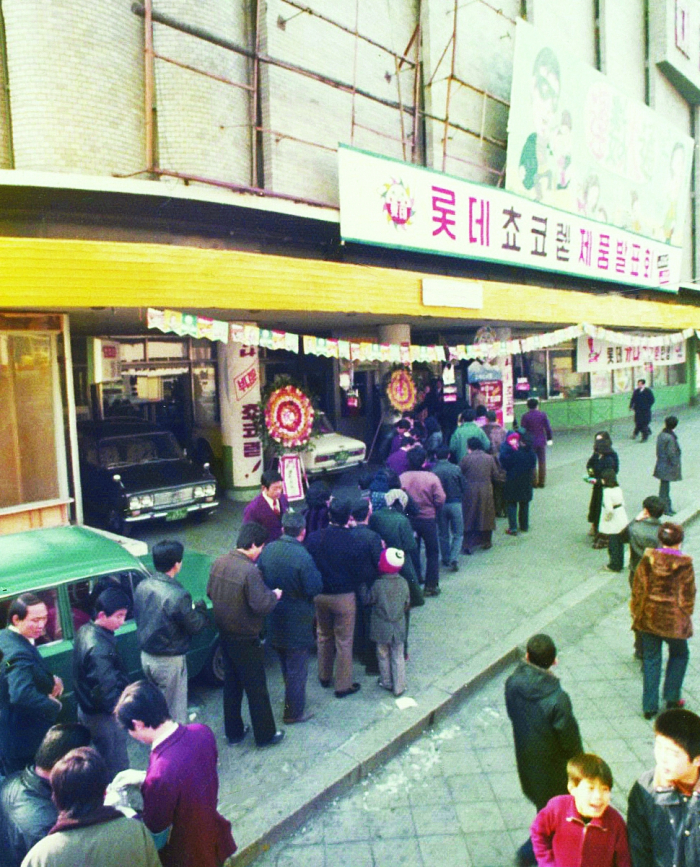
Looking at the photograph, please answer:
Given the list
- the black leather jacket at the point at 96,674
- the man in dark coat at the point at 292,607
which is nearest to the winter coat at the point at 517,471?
the man in dark coat at the point at 292,607

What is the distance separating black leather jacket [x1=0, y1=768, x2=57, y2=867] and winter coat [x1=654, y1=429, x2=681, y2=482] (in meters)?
10.2

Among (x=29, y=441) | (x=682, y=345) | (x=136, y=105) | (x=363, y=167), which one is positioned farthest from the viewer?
(x=682, y=345)

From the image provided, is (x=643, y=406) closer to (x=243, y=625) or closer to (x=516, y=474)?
(x=516, y=474)

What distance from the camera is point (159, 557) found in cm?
464

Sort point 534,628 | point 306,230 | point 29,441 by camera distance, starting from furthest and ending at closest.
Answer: point 306,230 < point 29,441 < point 534,628

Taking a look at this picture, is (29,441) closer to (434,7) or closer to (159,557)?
(159,557)

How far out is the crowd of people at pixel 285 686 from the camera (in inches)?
102

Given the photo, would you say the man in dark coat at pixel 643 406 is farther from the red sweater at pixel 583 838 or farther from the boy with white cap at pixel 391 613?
the red sweater at pixel 583 838

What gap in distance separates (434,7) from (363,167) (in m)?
6.14

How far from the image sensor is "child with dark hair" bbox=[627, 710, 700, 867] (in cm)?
254

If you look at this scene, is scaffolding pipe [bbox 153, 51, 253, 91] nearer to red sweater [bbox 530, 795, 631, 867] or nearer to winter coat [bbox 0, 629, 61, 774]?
winter coat [bbox 0, 629, 61, 774]

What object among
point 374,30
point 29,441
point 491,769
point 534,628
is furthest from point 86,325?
point 491,769

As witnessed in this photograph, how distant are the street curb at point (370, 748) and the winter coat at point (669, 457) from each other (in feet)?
16.4

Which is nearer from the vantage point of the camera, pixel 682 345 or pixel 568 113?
pixel 568 113
